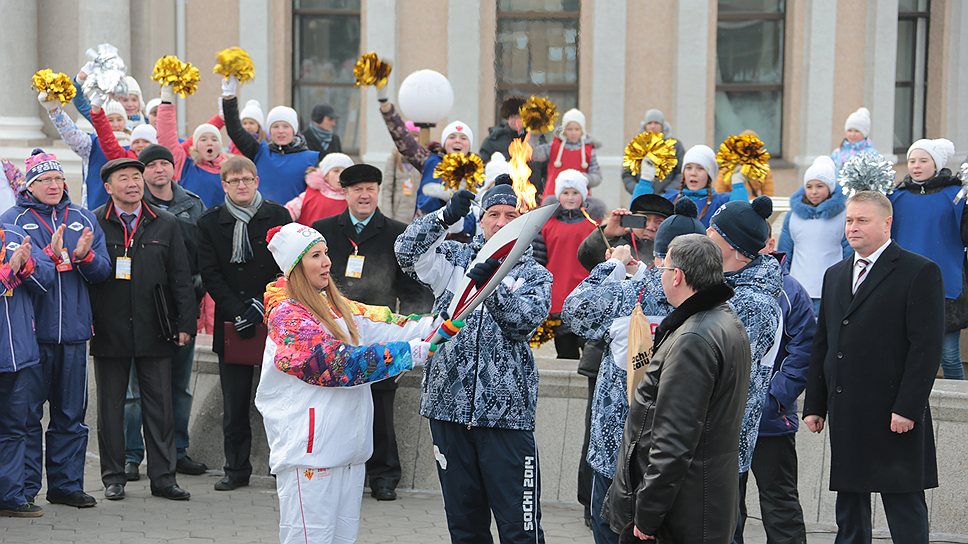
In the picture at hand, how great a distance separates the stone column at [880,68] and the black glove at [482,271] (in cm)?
1192

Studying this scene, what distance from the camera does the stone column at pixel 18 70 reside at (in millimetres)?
15133

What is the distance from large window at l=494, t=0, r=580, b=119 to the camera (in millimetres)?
16766

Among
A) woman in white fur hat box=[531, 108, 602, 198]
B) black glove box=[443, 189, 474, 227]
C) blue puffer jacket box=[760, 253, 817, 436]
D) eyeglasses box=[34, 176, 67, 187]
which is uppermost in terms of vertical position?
woman in white fur hat box=[531, 108, 602, 198]

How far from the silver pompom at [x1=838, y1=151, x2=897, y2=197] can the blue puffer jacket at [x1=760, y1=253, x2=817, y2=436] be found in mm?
3193

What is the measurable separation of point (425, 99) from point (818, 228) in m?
3.05

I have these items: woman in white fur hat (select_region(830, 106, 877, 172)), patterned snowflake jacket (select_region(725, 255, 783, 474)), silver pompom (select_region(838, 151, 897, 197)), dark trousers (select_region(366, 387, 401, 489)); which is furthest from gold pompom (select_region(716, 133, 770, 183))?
woman in white fur hat (select_region(830, 106, 877, 172))

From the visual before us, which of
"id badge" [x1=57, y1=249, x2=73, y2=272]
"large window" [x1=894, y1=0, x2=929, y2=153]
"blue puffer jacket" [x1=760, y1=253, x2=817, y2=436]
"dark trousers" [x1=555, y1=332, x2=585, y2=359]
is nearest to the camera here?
"blue puffer jacket" [x1=760, y1=253, x2=817, y2=436]

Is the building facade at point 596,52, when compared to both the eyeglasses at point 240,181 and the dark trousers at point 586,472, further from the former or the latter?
the dark trousers at point 586,472

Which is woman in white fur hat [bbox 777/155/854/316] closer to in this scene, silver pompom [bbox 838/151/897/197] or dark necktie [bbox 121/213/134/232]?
silver pompom [bbox 838/151/897/197]

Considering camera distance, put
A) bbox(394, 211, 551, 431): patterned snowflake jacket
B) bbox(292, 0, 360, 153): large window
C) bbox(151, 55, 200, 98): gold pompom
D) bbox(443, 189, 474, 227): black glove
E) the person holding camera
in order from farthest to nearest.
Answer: bbox(292, 0, 360, 153): large window < bbox(151, 55, 200, 98): gold pompom < the person holding camera < bbox(443, 189, 474, 227): black glove < bbox(394, 211, 551, 431): patterned snowflake jacket

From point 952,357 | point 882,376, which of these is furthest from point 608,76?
point 882,376

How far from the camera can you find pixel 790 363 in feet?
22.7

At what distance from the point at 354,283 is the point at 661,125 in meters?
5.79

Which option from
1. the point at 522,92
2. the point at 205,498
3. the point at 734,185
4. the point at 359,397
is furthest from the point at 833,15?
the point at 359,397
